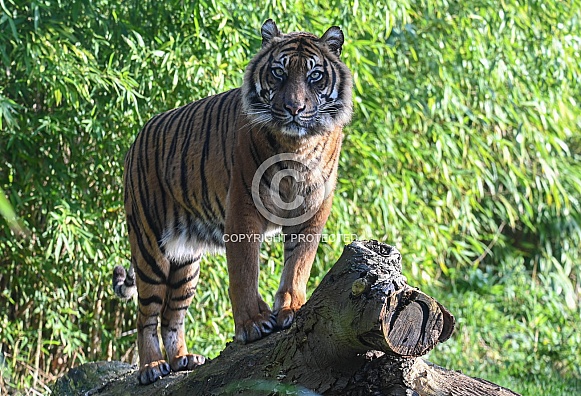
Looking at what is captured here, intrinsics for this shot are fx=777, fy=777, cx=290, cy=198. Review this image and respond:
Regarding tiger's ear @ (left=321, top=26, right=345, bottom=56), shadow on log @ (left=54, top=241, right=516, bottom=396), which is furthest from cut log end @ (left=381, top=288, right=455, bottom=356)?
tiger's ear @ (left=321, top=26, right=345, bottom=56)

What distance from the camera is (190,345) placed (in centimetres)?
518

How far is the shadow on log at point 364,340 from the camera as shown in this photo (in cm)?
196

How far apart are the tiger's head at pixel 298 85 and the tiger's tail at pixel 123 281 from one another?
1219 millimetres

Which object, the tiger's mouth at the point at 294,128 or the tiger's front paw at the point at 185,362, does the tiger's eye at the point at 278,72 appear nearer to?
the tiger's mouth at the point at 294,128

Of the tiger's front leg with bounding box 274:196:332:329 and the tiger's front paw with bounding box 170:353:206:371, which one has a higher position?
the tiger's front leg with bounding box 274:196:332:329

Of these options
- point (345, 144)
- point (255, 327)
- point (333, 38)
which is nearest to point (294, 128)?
point (333, 38)

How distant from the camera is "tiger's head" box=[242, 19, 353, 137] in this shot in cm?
299

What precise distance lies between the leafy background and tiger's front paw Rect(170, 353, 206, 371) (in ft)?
3.43

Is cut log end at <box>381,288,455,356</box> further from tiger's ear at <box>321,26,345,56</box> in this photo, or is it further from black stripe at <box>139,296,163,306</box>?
black stripe at <box>139,296,163,306</box>

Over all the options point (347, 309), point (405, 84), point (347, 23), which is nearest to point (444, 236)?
point (405, 84)

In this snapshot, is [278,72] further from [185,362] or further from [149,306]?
[185,362]

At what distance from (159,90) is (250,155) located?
1899mm

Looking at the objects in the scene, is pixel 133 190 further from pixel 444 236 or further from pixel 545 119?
pixel 545 119

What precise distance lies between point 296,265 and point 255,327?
0.31 meters
